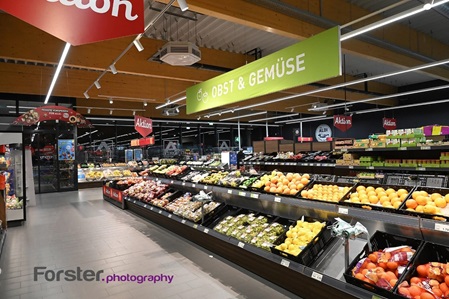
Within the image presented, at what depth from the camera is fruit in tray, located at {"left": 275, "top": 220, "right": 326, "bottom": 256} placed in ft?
10.0

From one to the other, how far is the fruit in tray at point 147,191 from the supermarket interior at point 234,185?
0.05m

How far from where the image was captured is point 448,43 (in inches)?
323

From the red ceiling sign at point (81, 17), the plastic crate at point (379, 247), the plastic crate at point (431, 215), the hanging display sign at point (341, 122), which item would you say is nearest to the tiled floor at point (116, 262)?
the plastic crate at point (379, 247)

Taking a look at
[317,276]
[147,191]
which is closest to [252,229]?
[317,276]

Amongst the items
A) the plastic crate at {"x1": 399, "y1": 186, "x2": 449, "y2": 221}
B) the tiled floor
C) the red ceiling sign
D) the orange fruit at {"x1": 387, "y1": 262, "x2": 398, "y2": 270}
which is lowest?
the tiled floor

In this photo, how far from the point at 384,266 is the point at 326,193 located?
3.97 ft

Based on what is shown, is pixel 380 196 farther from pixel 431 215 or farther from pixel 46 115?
pixel 46 115

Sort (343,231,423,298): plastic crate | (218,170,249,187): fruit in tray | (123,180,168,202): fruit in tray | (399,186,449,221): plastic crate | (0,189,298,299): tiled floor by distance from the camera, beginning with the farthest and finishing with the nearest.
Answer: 1. (123,180,168,202): fruit in tray
2. (218,170,249,187): fruit in tray
3. (0,189,298,299): tiled floor
4. (399,186,449,221): plastic crate
5. (343,231,423,298): plastic crate

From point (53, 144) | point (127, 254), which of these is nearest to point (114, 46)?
point (127, 254)

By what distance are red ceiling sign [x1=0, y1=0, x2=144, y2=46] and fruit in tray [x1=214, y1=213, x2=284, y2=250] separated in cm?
266

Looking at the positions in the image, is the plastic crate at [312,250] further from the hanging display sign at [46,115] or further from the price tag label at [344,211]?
the hanging display sign at [46,115]

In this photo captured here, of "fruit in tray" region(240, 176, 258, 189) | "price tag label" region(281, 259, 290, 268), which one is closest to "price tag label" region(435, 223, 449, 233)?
"price tag label" region(281, 259, 290, 268)

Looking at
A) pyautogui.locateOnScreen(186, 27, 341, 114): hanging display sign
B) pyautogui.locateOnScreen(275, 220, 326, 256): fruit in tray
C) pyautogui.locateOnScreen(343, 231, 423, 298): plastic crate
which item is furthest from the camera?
pyautogui.locateOnScreen(186, 27, 341, 114): hanging display sign

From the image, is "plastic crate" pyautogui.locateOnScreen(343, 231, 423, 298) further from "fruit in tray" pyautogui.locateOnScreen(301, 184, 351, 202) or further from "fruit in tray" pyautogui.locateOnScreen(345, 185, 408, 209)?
"fruit in tray" pyautogui.locateOnScreen(301, 184, 351, 202)
